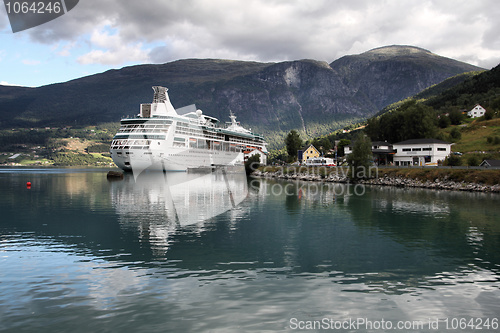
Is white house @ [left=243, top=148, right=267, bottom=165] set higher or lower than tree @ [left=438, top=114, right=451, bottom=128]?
lower

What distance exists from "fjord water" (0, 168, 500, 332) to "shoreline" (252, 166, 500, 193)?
A: 92.8 feet

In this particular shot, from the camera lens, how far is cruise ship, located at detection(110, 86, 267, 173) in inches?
3905

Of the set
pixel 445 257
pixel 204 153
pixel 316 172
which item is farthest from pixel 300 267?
pixel 204 153

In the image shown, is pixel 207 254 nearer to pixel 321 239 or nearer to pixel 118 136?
pixel 321 239

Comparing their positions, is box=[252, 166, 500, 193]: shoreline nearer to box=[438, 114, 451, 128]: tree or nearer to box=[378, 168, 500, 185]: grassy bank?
box=[378, 168, 500, 185]: grassy bank

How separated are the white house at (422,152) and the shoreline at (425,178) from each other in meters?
14.6

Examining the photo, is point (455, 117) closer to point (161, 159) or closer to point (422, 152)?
point (422, 152)

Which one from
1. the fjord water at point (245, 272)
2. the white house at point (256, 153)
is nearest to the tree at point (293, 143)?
the white house at point (256, 153)

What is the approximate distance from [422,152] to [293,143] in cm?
5180

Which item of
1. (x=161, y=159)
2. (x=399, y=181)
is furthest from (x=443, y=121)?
(x=161, y=159)

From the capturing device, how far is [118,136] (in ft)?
336

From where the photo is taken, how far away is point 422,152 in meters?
87.3

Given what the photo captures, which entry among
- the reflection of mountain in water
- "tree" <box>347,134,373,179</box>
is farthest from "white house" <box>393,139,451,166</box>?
the reflection of mountain in water

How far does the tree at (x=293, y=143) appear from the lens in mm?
129875
